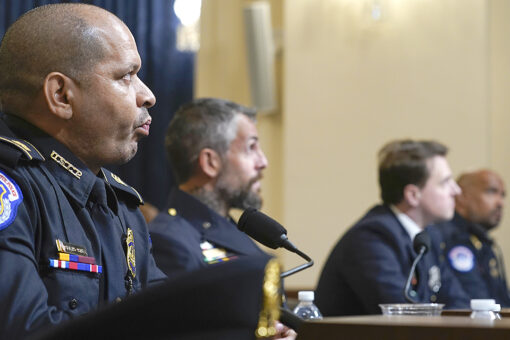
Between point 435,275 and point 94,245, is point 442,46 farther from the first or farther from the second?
point 94,245

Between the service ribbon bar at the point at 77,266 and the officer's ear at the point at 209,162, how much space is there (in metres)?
1.42

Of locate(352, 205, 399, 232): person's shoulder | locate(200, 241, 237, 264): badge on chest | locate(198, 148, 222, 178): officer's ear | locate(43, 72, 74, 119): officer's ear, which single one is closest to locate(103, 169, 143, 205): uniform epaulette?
locate(43, 72, 74, 119): officer's ear

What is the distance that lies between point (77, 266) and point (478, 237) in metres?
3.57

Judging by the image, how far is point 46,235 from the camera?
4.15 ft

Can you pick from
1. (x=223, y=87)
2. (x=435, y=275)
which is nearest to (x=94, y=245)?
(x=435, y=275)

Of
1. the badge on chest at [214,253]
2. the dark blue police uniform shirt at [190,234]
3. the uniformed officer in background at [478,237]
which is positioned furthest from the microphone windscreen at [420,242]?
the uniformed officer in background at [478,237]

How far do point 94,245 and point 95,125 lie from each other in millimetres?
227

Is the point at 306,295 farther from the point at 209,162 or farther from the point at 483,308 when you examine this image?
the point at 209,162

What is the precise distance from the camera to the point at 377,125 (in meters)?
5.09

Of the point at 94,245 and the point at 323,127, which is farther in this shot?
the point at 323,127

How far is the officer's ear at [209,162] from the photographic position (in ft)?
9.04

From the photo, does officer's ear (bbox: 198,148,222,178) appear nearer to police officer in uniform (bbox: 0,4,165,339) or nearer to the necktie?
police officer in uniform (bbox: 0,4,165,339)

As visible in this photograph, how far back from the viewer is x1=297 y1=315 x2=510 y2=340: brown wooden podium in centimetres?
120

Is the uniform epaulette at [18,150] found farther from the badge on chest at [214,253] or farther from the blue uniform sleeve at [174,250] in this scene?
the badge on chest at [214,253]
